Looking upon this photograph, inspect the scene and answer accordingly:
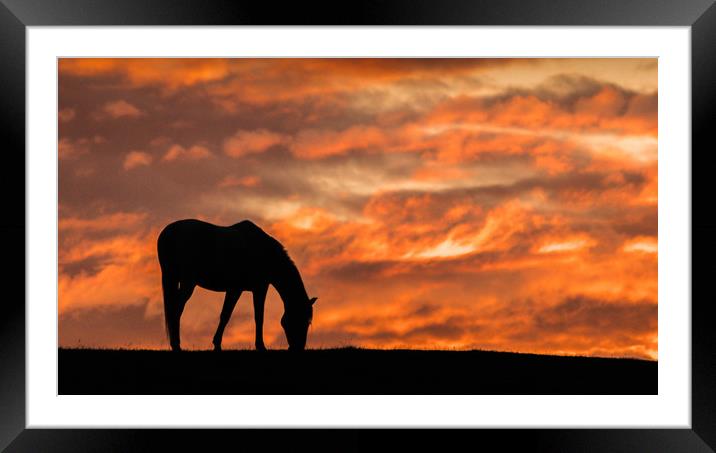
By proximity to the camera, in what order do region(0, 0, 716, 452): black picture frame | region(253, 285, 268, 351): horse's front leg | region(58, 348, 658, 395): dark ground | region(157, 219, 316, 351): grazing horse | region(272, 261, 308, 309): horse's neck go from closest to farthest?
1. region(0, 0, 716, 452): black picture frame
2. region(58, 348, 658, 395): dark ground
3. region(253, 285, 268, 351): horse's front leg
4. region(157, 219, 316, 351): grazing horse
5. region(272, 261, 308, 309): horse's neck

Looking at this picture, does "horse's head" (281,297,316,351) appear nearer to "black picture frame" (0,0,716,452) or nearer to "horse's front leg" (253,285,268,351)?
"horse's front leg" (253,285,268,351)

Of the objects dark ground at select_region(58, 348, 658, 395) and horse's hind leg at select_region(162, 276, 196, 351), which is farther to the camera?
horse's hind leg at select_region(162, 276, 196, 351)

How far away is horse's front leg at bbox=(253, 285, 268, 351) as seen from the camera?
6.84 metres

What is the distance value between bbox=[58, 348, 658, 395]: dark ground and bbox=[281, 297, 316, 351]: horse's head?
0.95 ft

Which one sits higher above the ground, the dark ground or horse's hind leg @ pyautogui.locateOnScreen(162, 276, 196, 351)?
horse's hind leg @ pyautogui.locateOnScreen(162, 276, 196, 351)

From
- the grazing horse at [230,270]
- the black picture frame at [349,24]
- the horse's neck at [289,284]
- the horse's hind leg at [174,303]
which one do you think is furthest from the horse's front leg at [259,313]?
the black picture frame at [349,24]

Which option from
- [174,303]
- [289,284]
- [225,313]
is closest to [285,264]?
[289,284]

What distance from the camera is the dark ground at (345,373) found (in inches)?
235

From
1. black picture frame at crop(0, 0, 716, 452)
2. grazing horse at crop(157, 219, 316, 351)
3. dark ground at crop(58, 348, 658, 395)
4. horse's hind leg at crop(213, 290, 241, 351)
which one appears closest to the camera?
black picture frame at crop(0, 0, 716, 452)

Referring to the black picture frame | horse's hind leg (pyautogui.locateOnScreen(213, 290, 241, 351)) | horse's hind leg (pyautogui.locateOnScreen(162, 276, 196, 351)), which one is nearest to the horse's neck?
horse's hind leg (pyautogui.locateOnScreen(213, 290, 241, 351))

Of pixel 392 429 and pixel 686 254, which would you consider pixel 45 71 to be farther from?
pixel 686 254

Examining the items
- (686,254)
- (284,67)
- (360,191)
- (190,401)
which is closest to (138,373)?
(190,401)

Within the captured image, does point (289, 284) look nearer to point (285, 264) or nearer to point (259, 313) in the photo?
point (285, 264)

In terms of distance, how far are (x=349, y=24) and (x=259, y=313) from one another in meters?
3.05
